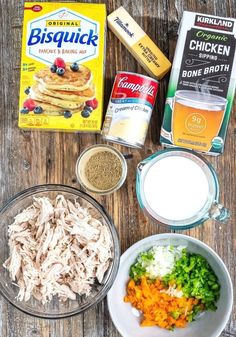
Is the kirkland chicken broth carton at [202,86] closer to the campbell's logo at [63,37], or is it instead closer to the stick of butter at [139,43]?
the stick of butter at [139,43]

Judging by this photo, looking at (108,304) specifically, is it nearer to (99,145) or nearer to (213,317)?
(213,317)

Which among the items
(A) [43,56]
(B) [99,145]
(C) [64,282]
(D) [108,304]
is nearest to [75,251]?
(C) [64,282]

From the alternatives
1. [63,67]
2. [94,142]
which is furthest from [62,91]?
[94,142]

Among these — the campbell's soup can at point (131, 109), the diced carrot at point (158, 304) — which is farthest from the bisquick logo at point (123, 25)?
the diced carrot at point (158, 304)

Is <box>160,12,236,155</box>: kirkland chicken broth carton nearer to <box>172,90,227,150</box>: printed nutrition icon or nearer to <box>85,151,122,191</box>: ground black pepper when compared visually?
<box>172,90,227,150</box>: printed nutrition icon

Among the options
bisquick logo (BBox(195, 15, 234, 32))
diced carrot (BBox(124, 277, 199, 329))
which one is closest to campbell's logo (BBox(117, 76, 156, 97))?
bisquick logo (BBox(195, 15, 234, 32))

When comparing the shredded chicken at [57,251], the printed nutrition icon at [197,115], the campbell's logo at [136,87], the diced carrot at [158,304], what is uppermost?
the campbell's logo at [136,87]

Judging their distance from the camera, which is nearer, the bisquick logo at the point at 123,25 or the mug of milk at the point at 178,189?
the mug of milk at the point at 178,189

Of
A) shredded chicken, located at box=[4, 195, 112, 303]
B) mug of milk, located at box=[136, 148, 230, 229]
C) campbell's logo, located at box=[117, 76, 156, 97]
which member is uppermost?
campbell's logo, located at box=[117, 76, 156, 97]
